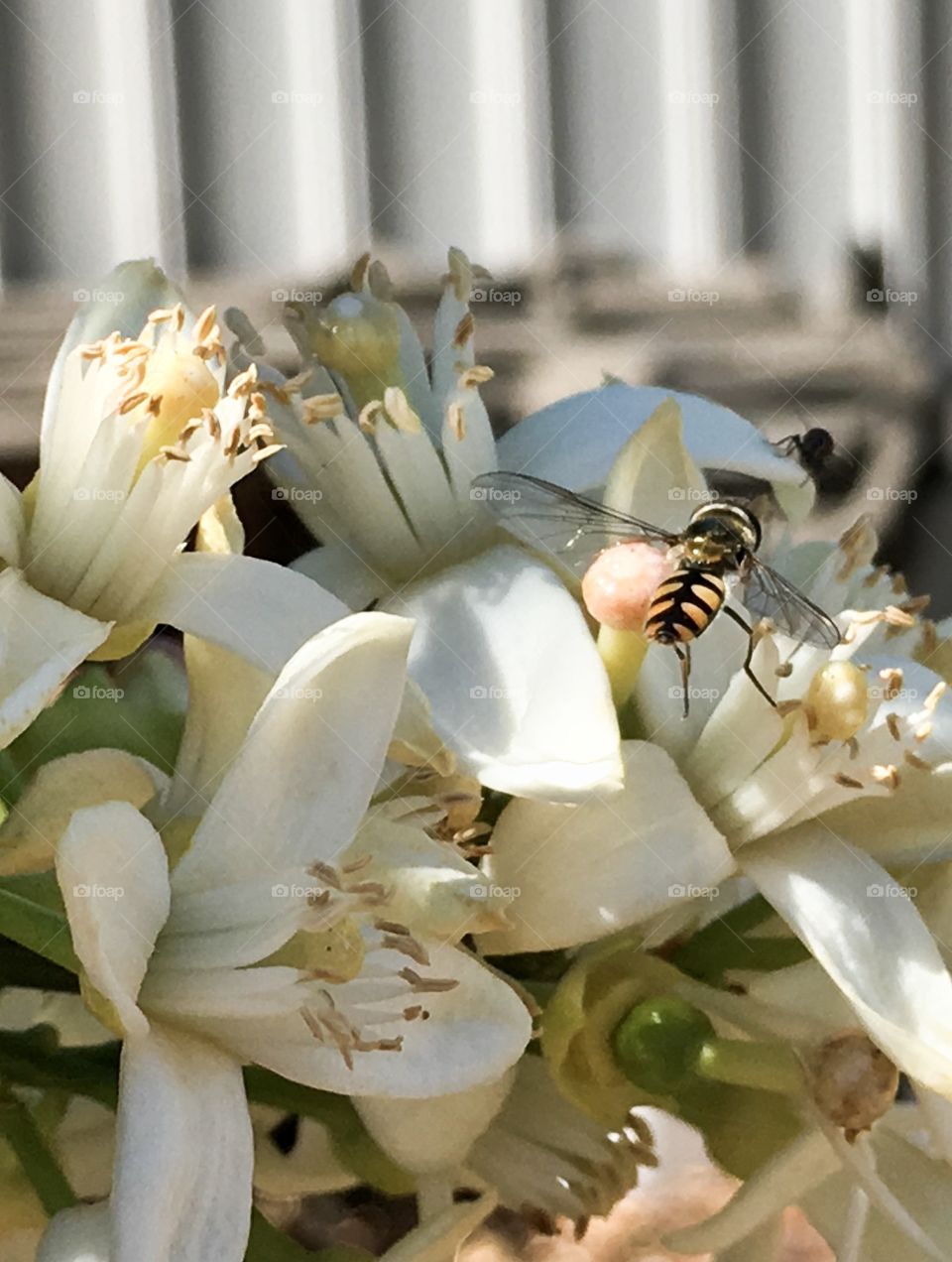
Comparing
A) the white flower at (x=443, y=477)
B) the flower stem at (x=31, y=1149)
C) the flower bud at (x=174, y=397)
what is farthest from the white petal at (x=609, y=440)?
the flower stem at (x=31, y=1149)

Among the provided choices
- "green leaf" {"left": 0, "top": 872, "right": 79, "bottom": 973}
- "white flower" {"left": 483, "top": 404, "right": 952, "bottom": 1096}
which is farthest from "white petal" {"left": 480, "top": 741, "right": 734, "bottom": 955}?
"green leaf" {"left": 0, "top": 872, "right": 79, "bottom": 973}

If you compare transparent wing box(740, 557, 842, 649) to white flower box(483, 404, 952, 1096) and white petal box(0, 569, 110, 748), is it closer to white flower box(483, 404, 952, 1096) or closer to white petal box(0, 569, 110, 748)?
white flower box(483, 404, 952, 1096)

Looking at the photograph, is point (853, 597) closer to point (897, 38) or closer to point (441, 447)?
point (441, 447)

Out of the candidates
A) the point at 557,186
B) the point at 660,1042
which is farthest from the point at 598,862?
the point at 557,186

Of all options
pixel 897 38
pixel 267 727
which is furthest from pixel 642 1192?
pixel 897 38

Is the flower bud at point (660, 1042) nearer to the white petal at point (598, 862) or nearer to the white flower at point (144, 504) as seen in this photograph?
the white petal at point (598, 862)

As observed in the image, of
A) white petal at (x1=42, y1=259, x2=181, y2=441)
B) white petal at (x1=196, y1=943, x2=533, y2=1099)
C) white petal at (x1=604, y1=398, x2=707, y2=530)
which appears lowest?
white petal at (x1=196, y1=943, x2=533, y2=1099)
